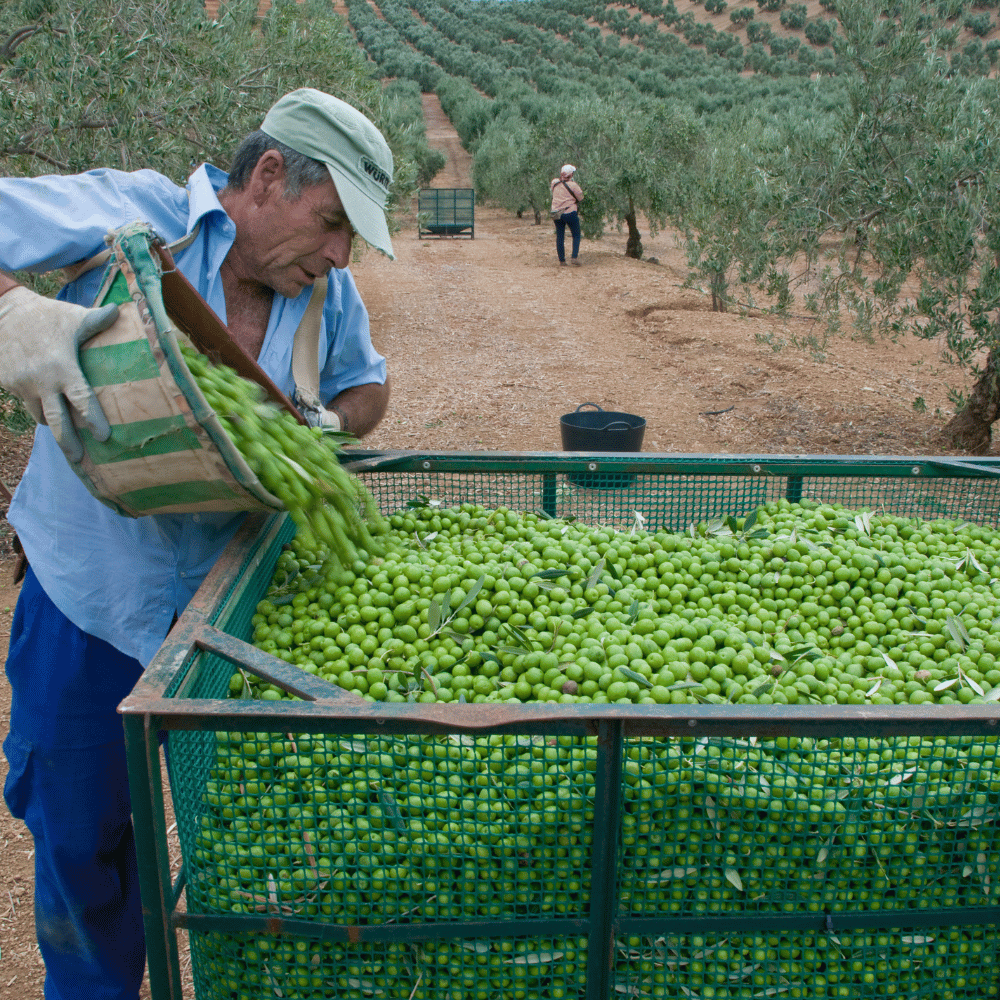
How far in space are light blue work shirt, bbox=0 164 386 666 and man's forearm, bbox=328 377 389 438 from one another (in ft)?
2.37

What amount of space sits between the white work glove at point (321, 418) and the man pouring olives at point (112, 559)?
0.42m

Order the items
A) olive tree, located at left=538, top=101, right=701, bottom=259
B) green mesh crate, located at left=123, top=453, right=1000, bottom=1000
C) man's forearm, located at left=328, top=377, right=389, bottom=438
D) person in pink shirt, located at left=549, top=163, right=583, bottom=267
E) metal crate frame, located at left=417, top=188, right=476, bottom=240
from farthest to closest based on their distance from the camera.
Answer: metal crate frame, located at left=417, top=188, right=476, bottom=240
olive tree, located at left=538, top=101, right=701, bottom=259
person in pink shirt, located at left=549, top=163, right=583, bottom=267
man's forearm, located at left=328, top=377, right=389, bottom=438
green mesh crate, located at left=123, top=453, right=1000, bottom=1000

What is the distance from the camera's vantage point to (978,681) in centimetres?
238

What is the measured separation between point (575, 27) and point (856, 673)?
8432 cm

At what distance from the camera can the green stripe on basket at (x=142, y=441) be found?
6.25 feet

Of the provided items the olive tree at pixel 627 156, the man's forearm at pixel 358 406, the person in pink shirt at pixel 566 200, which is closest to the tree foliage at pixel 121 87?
the man's forearm at pixel 358 406

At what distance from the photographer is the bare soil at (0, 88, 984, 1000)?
9.47 m

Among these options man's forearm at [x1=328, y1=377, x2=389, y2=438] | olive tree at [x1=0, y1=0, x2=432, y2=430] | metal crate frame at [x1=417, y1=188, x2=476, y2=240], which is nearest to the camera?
man's forearm at [x1=328, y1=377, x2=389, y2=438]

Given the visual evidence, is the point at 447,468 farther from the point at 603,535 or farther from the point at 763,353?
the point at 763,353

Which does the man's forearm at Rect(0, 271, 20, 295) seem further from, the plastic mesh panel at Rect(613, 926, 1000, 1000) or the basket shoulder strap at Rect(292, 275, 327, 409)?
the plastic mesh panel at Rect(613, 926, 1000, 1000)

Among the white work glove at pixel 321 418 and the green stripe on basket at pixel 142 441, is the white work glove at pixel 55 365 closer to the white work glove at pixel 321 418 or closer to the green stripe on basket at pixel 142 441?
the green stripe on basket at pixel 142 441

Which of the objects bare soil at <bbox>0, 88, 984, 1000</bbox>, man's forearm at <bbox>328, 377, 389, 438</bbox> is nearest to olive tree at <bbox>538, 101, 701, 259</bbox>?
bare soil at <bbox>0, 88, 984, 1000</bbox>

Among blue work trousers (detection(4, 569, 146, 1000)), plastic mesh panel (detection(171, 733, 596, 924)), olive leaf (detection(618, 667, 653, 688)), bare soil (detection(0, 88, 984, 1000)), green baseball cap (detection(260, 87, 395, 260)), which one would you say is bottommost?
bare soil (detection(0, 88, 984, 1000))

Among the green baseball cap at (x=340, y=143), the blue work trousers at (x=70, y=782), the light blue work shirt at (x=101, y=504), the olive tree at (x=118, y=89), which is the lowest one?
the blue work trousers at (x=70, y=782)
